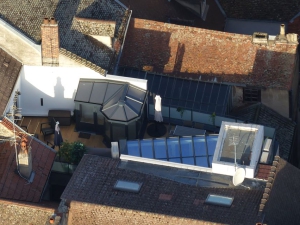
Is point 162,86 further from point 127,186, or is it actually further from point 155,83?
point 127,186

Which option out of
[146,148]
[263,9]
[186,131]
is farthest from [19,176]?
[263,9]

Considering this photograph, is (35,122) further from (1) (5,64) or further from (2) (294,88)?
(2) (294,88)

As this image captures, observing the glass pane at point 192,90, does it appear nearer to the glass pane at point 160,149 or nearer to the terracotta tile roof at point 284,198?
the glass pane at point 160,149

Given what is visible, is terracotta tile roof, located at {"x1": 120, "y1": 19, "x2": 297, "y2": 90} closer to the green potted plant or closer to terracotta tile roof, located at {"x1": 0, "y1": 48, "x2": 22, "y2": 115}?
terracotta tile roof, located at {"x1": 0, "y1": 48, "x2": 22, "y2": 115}

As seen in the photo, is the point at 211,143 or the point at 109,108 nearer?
the point at 211,143

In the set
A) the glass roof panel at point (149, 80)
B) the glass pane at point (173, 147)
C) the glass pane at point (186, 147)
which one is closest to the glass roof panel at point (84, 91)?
the glass roof panel at point (149, 80)

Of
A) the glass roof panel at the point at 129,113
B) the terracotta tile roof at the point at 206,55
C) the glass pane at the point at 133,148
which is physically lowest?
the glass pane at the point at 133,148
